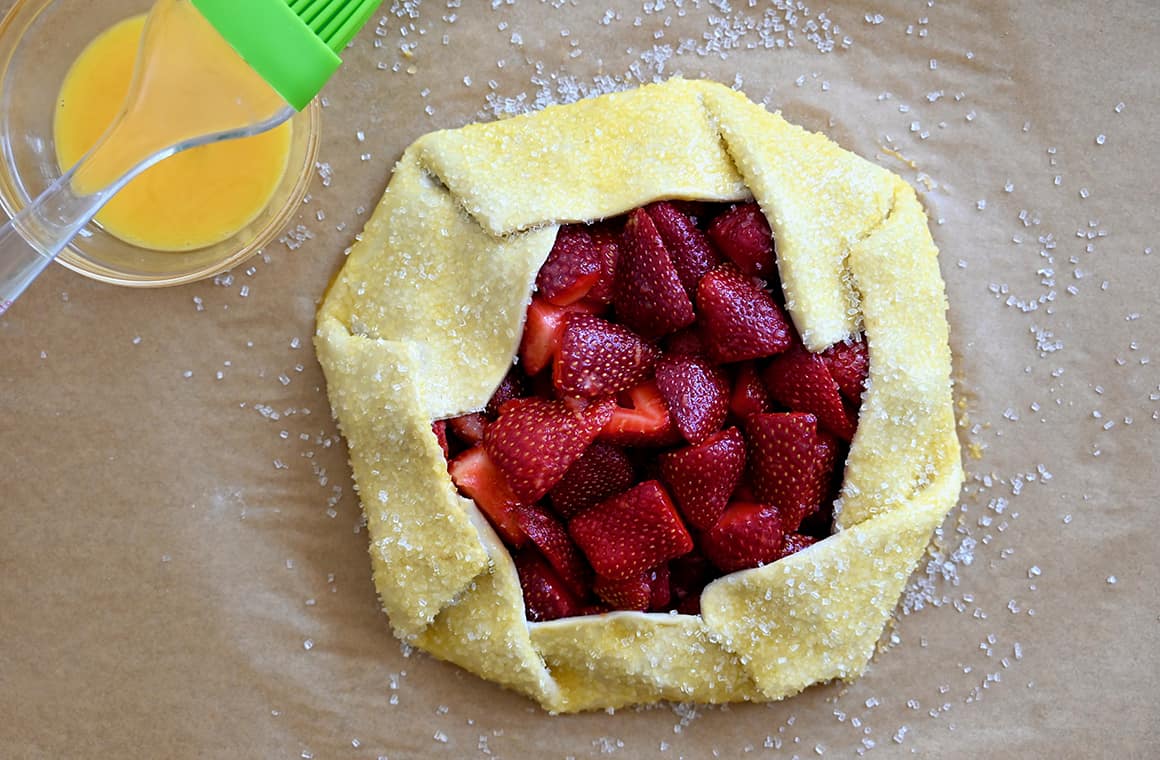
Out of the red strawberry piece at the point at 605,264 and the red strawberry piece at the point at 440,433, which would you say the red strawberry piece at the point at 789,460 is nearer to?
the red strawberry piece at the point at 605,264

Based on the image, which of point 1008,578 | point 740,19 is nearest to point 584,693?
point 1008,578

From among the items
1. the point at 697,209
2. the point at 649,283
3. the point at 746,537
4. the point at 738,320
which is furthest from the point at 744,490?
the point at 697,209

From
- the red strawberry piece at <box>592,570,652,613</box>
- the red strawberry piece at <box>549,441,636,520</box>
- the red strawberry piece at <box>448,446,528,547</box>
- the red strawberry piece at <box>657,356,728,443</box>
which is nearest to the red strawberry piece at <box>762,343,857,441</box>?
the red strawberry piece at <box>657,356,728,443</box>

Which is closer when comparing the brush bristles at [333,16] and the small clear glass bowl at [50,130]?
the brush bristles at [333,16]

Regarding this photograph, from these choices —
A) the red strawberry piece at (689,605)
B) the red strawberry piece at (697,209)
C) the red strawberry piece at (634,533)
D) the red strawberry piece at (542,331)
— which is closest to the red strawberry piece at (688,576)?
the red strawberry piece at (689,605)

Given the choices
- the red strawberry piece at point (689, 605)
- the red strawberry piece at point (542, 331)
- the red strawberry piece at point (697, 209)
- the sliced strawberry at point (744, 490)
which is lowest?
the red strawberry piece at point (689, 605)

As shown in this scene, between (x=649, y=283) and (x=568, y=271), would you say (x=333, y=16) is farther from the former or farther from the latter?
(x=649, y=283)

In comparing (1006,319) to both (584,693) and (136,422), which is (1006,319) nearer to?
(584,693)
